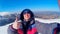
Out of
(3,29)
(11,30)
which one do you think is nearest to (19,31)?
(11,30)

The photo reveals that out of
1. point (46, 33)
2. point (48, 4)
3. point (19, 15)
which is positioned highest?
point (48, 4)

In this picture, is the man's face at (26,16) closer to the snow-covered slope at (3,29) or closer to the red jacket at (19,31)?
the red jacket at (19,31)

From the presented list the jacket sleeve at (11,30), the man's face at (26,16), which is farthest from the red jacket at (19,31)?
the man's face at (26,16)

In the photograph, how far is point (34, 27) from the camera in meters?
2.30

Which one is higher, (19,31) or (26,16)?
(26,16)

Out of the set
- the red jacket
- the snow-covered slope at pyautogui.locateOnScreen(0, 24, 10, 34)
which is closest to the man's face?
the red jacket

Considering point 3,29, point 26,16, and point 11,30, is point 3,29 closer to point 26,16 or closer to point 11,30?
point 11,30

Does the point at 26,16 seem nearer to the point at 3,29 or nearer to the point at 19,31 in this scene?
the point at 19,31

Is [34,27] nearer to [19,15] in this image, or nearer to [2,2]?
[19,15]

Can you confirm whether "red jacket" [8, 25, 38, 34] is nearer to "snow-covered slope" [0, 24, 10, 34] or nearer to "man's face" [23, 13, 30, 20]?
"snow-covered slope" [0, 24, 10, 34]

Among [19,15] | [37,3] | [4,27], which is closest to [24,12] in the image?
[19,15]

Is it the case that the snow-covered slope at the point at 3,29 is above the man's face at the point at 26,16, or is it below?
below

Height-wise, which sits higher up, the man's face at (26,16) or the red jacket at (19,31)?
the man's face at (26,16)

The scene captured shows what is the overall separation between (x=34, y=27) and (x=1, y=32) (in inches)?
19.8
